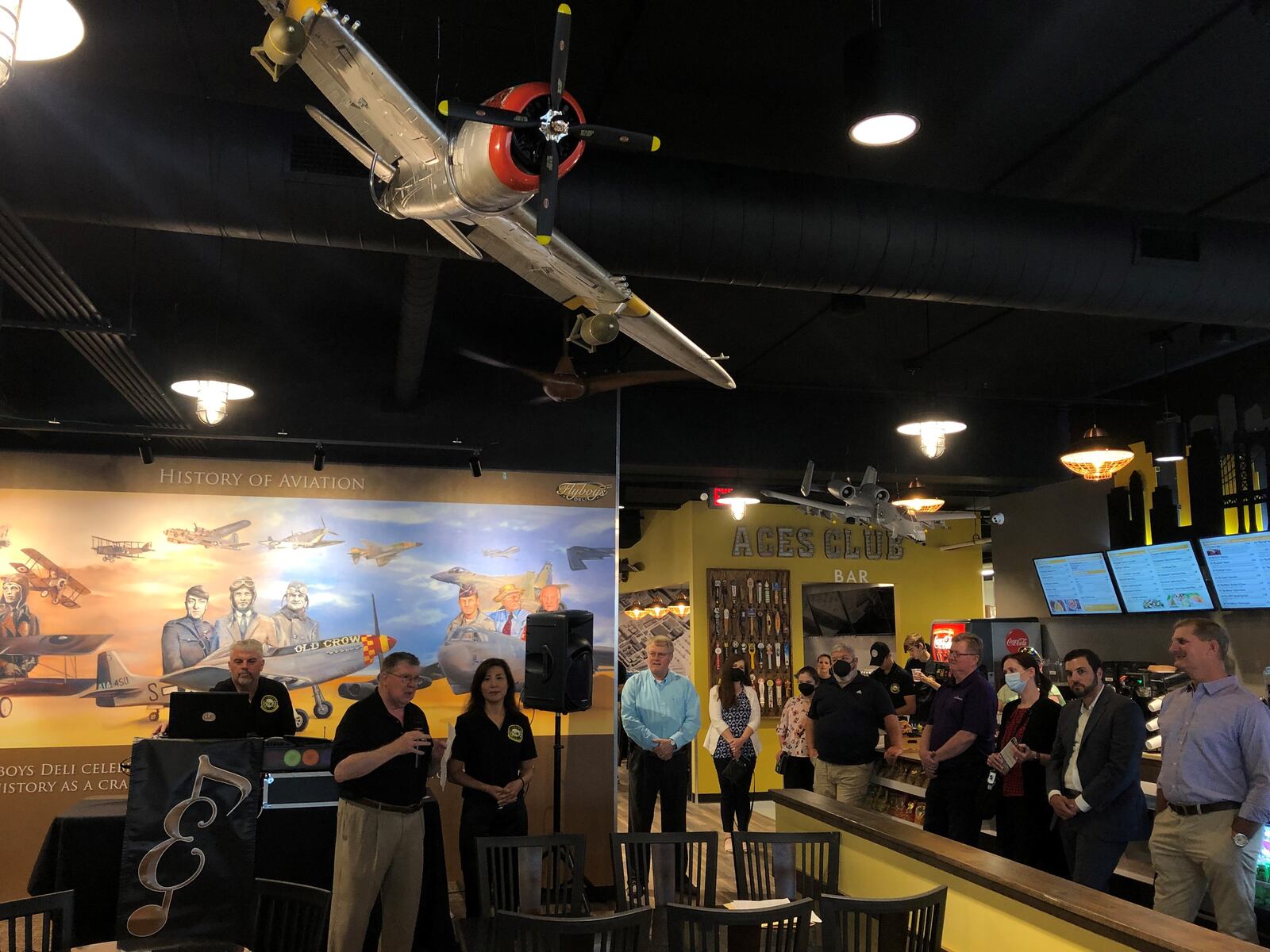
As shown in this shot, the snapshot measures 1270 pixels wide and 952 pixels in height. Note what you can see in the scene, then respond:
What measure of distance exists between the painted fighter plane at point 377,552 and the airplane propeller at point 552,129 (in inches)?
163

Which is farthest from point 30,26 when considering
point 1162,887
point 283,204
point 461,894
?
point 461,894

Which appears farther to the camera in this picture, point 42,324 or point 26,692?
point 26,692

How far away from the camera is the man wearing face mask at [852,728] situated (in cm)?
654

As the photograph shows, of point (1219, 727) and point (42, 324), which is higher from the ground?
point (42, 324)

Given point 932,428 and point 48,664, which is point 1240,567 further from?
point 48,664

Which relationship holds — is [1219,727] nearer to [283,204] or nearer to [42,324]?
[283,204]

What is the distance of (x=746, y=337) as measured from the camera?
760cm

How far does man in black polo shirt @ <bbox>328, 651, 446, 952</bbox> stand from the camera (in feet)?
13.6

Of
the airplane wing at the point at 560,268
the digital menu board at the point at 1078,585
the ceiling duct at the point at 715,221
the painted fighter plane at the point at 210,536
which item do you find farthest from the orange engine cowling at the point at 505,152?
the digital menu board at the point at 1078,585

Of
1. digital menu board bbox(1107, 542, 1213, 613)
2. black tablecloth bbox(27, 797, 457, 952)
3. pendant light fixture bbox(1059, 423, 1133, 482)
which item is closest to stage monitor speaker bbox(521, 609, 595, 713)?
black tablecloth bbox(27, 797, 457, 952)

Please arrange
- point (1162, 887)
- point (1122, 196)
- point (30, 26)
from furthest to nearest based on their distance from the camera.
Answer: point (1122, 196) < point (1162, 887) < point (30, 26)

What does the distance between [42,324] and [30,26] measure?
2.99 meters

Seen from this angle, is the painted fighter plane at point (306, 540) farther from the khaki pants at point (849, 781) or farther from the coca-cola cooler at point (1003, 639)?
the coca-cola cooler at point (1003, 639)

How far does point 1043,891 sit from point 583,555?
4345 mm
